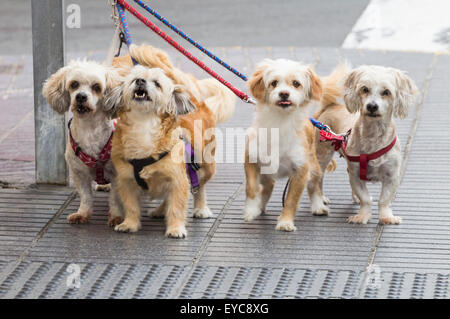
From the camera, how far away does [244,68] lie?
371 inches

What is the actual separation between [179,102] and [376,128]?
1.32m

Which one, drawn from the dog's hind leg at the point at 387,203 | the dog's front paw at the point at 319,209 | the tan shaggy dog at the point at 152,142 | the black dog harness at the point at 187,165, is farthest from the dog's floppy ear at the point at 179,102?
the dog's hind leg at the point at 387,203

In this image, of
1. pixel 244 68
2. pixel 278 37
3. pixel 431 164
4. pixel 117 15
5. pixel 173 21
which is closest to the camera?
pixel 117 15

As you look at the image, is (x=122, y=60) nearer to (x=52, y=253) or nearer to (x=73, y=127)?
(x=73, y=127)

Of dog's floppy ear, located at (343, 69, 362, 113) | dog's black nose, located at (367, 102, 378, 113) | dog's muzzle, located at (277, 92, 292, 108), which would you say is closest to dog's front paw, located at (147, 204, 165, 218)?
dog's muzzle, located at (277, 92, 292, 108)

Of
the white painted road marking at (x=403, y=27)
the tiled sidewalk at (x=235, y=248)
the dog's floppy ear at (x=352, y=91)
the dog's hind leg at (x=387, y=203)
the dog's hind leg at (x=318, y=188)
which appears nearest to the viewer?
the tiled sidewalk at (x=235, y=248)

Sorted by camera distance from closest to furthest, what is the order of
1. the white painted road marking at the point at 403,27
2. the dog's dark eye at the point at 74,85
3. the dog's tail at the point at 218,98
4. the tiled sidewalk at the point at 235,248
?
the tiled sidewalk at the point at 235,248
the dog's dark eye at the point at 74,85
the dog's tail at the point at 218,98
the white painted road marking at the point at 403,27

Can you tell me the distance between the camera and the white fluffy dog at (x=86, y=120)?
17.5 feet

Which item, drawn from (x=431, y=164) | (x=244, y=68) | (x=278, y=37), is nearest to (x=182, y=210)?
(x=431, y=164)

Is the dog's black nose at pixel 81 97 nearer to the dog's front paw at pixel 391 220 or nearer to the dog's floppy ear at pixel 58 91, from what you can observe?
the dog's floppy ear at pixel 58 91

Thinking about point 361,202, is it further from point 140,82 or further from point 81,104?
point 81,104

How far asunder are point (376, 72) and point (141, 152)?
1.58 meters

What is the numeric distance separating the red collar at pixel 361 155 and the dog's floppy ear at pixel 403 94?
247 mm

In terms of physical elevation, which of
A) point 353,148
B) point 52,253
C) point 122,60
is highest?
point 122,60
